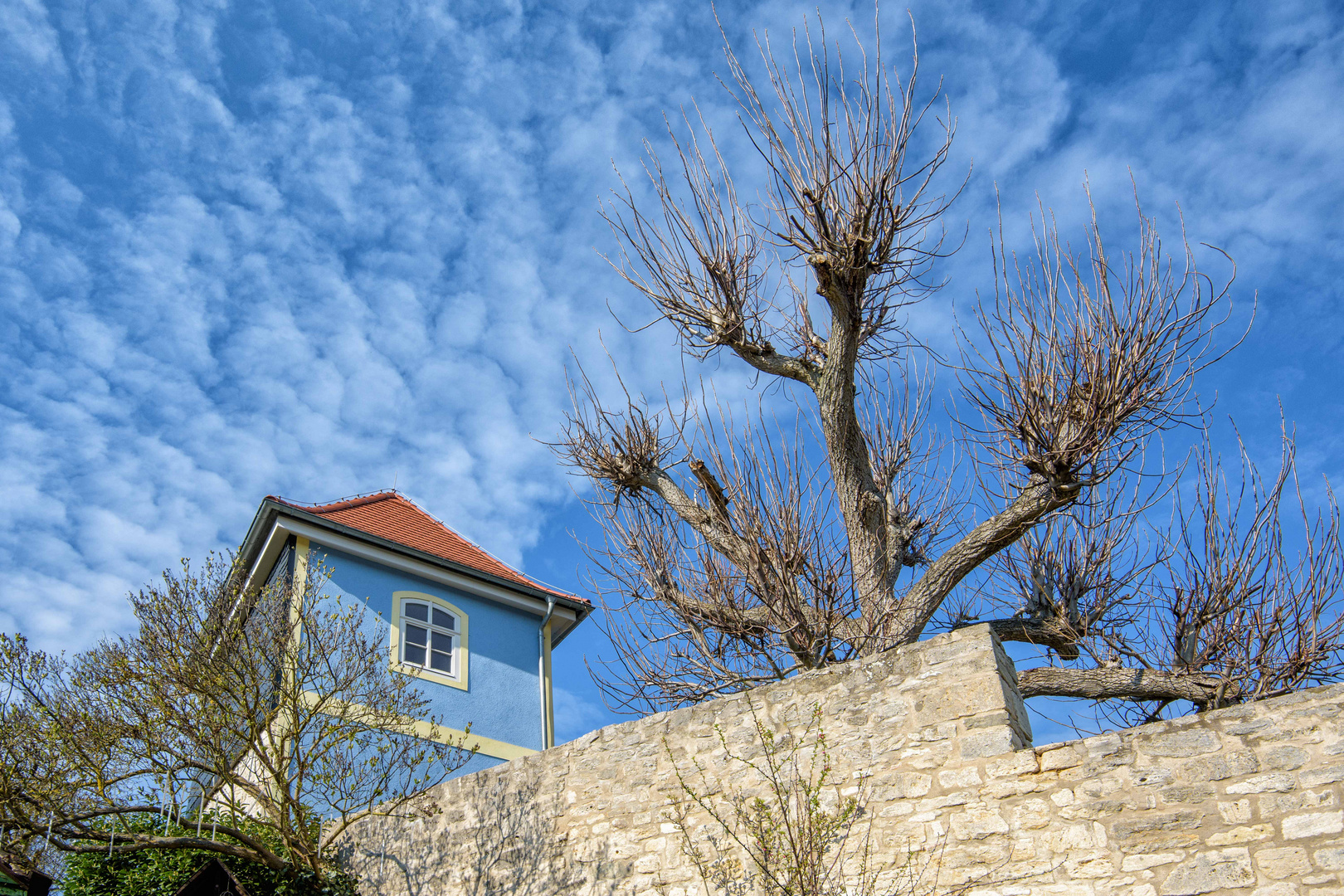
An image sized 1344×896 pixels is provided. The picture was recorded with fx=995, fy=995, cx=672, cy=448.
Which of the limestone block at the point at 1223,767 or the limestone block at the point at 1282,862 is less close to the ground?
the limestone block at the point at 1223,767

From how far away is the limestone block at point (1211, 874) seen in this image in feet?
13.7

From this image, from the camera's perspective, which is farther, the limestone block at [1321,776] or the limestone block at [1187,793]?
the limestone block at [1187,793]

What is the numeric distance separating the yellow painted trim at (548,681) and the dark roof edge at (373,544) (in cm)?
41

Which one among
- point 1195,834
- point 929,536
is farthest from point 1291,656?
point 1195,834

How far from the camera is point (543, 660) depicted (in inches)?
520

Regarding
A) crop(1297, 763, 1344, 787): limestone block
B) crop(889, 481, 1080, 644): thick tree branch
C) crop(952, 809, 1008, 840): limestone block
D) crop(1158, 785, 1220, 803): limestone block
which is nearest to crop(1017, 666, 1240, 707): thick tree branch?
crop(889, 481, 1080, 644): thick tree branch

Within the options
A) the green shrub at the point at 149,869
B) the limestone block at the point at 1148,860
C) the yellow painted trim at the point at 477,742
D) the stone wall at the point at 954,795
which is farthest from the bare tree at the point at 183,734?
the limestone block at the point at 1148,860

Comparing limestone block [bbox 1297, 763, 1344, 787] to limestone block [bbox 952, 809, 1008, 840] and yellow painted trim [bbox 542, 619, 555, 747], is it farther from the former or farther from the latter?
yellow painted trim [bbox 542, 619, 555, 747]

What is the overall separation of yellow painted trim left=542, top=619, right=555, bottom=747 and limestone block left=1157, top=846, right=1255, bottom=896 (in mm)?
8888

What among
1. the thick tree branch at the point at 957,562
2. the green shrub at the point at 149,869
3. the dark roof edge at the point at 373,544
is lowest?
the green shrub at the point at 149,869

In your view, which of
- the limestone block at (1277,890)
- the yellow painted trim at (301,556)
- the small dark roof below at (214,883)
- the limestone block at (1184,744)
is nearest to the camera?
the limestone block at (1277,890)

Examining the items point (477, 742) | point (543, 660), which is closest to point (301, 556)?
point (477, 742)

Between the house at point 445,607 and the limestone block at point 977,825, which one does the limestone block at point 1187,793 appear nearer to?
the limestone block at point 977,825

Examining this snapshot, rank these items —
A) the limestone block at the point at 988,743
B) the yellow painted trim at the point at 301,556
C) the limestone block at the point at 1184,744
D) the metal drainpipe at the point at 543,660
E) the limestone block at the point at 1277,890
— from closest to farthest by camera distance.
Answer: the limestone block at the point at 1277,890
the limestone block at the point at 1184,744
the limestone block at the point at 988,743
the yellow painted trim at the point at 301,556
the metal drainpipe at the point at 543,660
